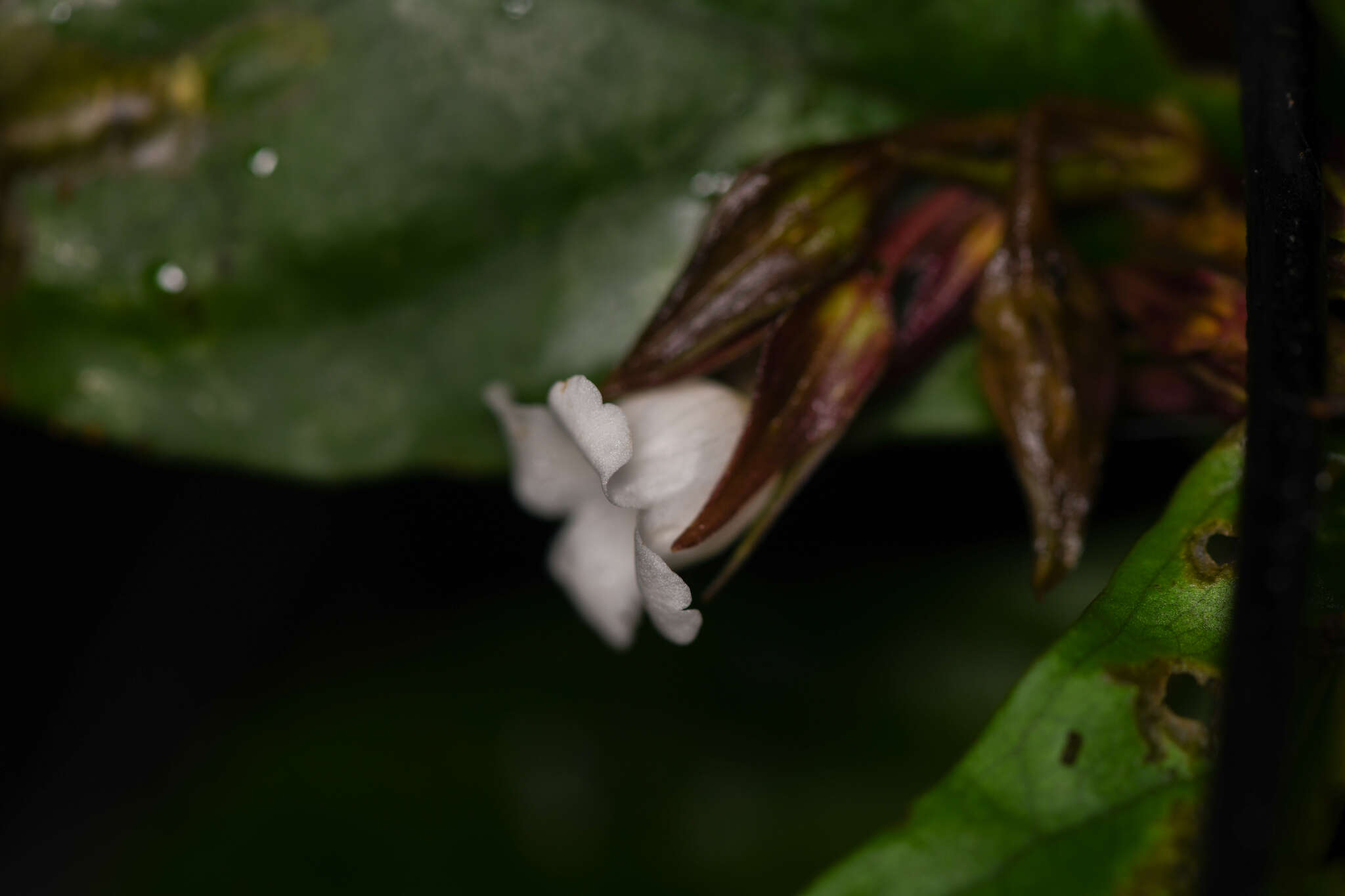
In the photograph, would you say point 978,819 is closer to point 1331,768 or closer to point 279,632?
point 1331,768

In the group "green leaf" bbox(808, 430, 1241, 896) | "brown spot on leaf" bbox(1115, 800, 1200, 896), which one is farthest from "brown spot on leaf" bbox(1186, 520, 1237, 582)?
"brown spot on leaf" bbox(1115, 800, 1200, 896)

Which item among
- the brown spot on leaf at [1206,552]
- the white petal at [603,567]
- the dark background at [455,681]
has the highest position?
the brown spot on leaf at [1206,552]

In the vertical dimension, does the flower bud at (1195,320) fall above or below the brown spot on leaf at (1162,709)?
above

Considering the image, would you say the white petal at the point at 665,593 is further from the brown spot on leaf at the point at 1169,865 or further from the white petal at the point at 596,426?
the brown spot on leaf at the point at 1169,865

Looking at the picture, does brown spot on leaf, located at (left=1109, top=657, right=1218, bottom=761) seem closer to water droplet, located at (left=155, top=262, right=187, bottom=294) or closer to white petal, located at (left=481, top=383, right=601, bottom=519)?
white petal, located at (left=481, top=383, right=601, bottom=519)

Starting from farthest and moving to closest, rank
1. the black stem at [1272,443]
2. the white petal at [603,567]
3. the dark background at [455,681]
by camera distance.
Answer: the dark background at [455,681]
the white petal at [603,567]
the black stem at [1272,443]

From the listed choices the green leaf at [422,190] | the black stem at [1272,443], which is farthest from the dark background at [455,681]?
the black stem at [1272,443]

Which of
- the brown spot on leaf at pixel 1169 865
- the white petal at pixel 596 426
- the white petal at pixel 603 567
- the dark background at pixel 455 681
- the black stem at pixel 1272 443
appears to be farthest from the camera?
the dark background at pixel 455 681
